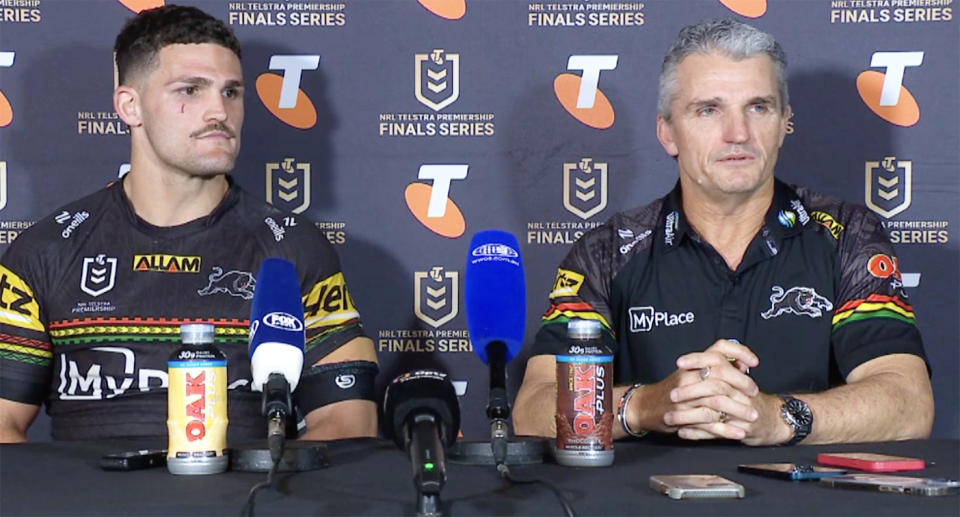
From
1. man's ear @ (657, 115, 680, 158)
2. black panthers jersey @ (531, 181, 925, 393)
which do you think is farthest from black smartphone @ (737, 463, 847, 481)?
man's ear @ (657, 115, 680, 158)

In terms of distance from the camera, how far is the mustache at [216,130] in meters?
2.59

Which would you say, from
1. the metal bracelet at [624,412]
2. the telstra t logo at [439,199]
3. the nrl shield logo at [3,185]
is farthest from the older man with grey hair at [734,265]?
the nrl shield logo at [3,185]

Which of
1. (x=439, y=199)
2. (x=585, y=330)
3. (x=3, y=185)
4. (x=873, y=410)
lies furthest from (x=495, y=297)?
(x=3, y=185)

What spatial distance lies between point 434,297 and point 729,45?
39.1 inches

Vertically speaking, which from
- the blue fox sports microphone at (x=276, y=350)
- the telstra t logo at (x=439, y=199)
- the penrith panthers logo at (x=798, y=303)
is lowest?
the blue fox sports microphone at (x=276, y=350)

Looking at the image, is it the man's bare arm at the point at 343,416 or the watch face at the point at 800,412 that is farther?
the man's bare arm at the point at 343,416

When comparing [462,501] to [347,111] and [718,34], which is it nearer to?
[718,34]

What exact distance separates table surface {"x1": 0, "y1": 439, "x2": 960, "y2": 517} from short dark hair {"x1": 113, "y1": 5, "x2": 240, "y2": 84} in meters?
1.23

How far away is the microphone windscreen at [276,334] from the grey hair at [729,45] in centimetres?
125

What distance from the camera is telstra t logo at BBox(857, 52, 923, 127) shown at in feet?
9.64

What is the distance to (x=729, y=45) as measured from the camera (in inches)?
94.5

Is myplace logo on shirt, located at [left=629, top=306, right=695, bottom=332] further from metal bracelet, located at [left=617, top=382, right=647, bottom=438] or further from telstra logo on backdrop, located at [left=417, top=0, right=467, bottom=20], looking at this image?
telstra logo on backdrop, located at [left=417, top=0, right=467, bottom=20]

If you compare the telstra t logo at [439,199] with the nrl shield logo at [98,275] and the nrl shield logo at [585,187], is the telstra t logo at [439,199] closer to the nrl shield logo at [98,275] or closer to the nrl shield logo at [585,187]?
the nrl shield logo at [585,187]

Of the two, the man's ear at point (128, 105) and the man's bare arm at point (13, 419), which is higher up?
the man's ear at point (128, 105)
